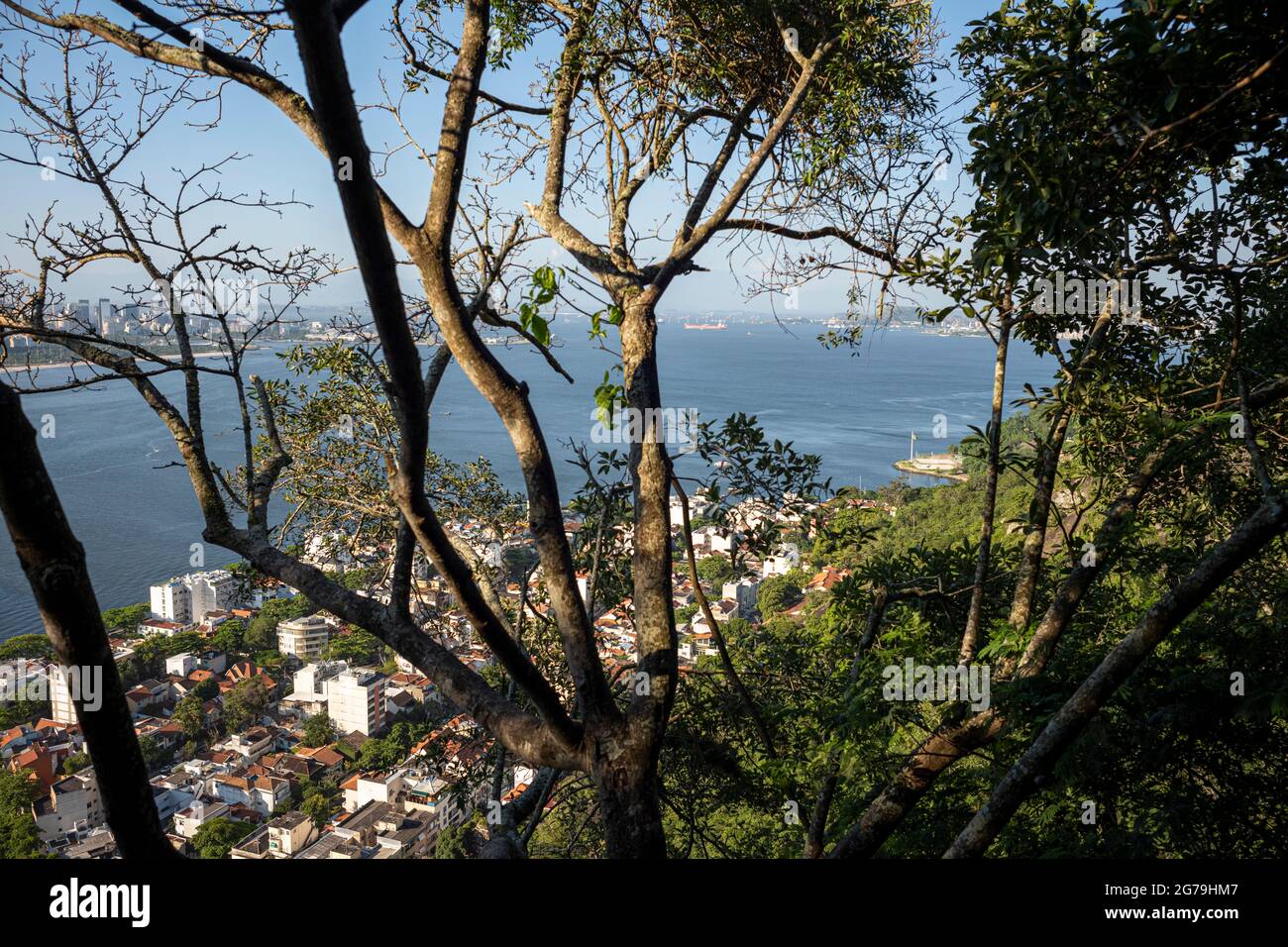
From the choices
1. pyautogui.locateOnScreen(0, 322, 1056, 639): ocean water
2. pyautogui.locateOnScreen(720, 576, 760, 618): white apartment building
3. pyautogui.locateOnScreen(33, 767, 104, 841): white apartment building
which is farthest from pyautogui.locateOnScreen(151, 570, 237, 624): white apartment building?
pyautogui.locateOnScreen(720, 576, 760, 618): white apartment building

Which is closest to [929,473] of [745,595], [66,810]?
[745,595]

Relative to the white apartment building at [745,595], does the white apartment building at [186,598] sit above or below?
above

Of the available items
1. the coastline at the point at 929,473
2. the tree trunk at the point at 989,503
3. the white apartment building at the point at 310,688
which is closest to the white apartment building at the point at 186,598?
the white apartment building at the point at 310,688

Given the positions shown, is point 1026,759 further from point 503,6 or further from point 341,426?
point 341,426

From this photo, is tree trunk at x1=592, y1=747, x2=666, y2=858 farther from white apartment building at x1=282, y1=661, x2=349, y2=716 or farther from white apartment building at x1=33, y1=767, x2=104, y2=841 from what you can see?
white apartment building at x1=282, y1=661, x2=349, y2=716

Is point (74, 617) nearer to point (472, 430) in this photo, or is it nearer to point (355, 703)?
point (355, 703)

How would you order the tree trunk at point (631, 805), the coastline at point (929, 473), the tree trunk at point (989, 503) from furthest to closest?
the coastline at point (929, 473), the tree trunk at point (989, 503), the tree trunk at point (631, 805)

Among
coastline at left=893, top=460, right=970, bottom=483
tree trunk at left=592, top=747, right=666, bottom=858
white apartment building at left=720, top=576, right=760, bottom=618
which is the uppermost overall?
tree trunk at left=592, top=747, right=666, bottom=858

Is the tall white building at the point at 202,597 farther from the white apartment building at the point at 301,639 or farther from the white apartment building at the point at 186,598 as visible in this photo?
the white apartment building at the point at 301,639
